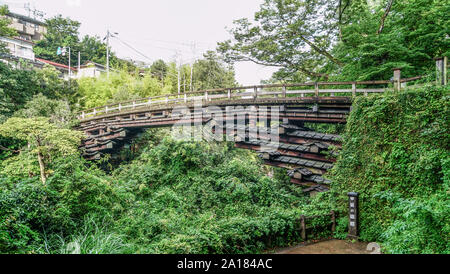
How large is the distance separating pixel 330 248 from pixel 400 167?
2450 mm

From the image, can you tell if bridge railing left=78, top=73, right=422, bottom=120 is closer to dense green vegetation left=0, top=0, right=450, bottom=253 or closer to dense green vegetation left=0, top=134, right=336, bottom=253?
dense green vegetation left=0, top=0, right=450, bottom=253

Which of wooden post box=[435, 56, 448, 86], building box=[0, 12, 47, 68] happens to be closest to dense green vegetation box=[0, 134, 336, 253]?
wooden post box=[435, 56, 448, 86]

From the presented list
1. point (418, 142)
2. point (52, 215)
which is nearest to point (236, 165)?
point (418, 142)

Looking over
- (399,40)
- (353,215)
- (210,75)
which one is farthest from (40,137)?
(210,75)

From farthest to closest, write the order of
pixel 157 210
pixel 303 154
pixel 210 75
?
1. pixel 210 75
2. pixel 303 154
3. pixel 157 210

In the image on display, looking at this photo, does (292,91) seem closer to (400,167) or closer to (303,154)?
(303,154)

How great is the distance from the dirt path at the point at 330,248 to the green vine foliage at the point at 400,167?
1.35 feet

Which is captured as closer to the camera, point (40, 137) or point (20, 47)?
point (40, 137)

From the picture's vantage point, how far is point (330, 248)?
18.9ft

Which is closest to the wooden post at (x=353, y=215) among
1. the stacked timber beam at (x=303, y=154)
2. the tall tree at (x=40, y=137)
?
the stacked timber beam at (x=303, y=154)

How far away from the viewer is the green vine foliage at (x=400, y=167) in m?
4.26

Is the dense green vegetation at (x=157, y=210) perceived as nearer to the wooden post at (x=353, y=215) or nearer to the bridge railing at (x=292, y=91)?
the wooden post at (x=353, y=215)

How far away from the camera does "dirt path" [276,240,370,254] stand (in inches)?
219
